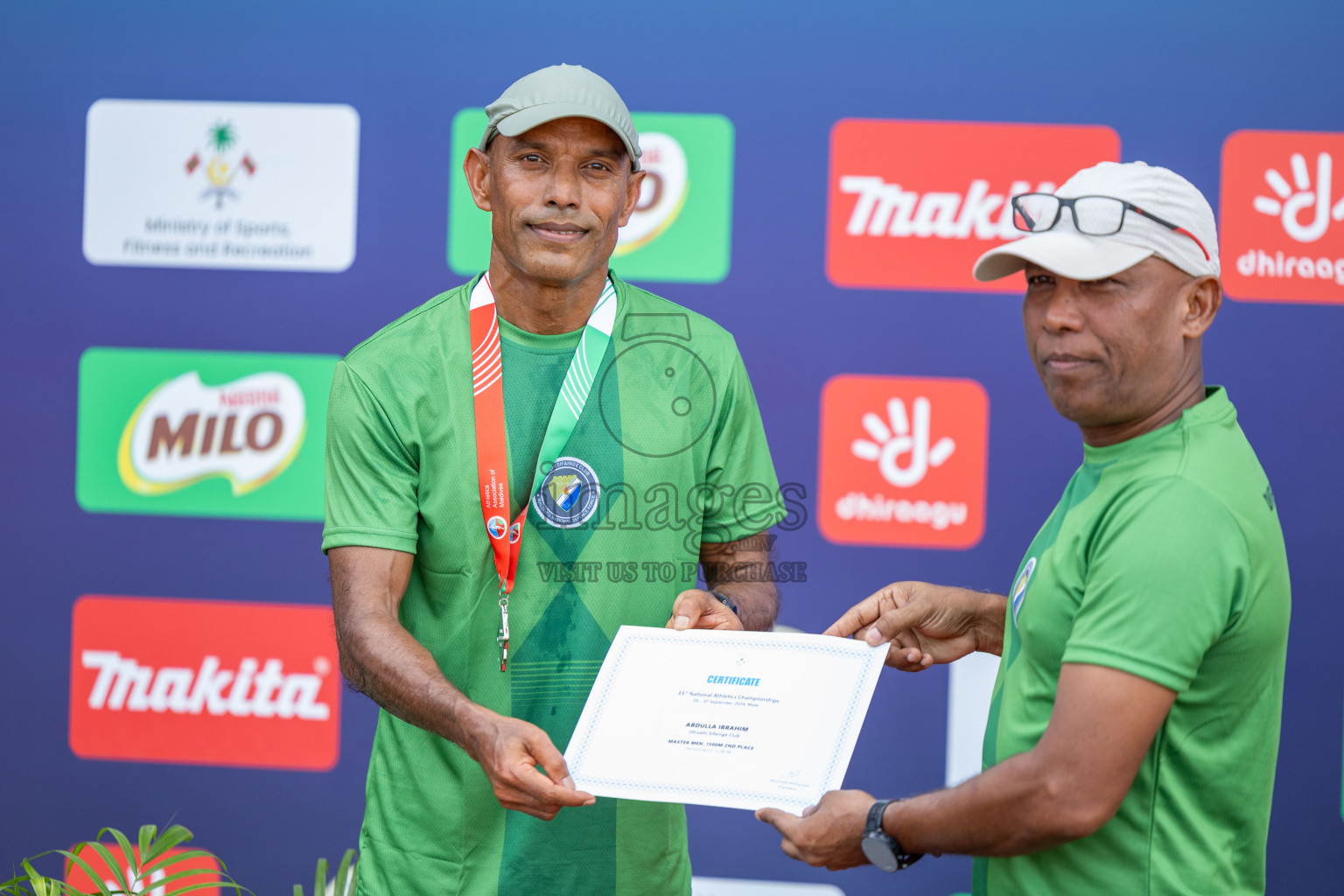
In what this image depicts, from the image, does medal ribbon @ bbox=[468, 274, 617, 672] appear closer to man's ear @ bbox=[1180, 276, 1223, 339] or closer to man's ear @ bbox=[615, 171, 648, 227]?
man's ear @ bbox=[615, 171, 648, 227]

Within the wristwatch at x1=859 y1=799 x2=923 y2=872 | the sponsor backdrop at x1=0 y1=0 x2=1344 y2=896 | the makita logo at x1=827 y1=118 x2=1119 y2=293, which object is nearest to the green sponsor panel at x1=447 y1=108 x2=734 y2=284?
the sponsor backdrop at x1=0 y1=0 x2=1344 y2=896

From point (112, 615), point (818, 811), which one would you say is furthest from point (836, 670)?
point (112, 615)

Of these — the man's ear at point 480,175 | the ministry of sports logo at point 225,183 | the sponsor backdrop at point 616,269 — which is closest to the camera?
the man's ear at point 480,175

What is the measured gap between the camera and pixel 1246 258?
263cm

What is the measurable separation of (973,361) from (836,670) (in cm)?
136

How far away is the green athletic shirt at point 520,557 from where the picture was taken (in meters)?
1.60

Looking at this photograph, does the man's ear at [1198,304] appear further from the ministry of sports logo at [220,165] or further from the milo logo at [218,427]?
the ministry of sports logo at [220,165]

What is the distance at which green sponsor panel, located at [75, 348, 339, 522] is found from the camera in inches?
111

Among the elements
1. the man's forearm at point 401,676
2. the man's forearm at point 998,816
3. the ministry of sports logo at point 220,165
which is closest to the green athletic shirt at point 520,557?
the man's forearm at point 401,676

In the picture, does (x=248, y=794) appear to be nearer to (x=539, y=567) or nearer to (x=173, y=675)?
(x=173, y=675)

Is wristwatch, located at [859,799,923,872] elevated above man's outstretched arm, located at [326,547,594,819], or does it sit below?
below

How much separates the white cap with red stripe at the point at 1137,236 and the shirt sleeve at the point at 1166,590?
9.9 inches

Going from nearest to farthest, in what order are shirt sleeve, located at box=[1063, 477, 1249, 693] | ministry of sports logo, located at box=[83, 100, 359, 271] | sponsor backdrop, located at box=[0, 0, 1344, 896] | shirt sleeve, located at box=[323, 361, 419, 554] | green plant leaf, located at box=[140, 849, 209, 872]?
shirt sleeve, located at box=[1063, 477, 1249, 693] < shirt sleeve, located at box=[323, 361, 419, 554] < green plant leaf, located at box=[140, 849, 209, 872] < sponsor backdrop, located at box=[0, 0, 1344, 896] < ministry of sports logo, located at box=[83, 100, 359, 271]

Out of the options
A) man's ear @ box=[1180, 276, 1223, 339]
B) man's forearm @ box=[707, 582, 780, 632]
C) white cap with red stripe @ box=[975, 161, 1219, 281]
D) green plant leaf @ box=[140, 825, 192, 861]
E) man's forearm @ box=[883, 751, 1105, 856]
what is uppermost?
white cap with red stripe @ box=[975, 161, 1219, 281]
